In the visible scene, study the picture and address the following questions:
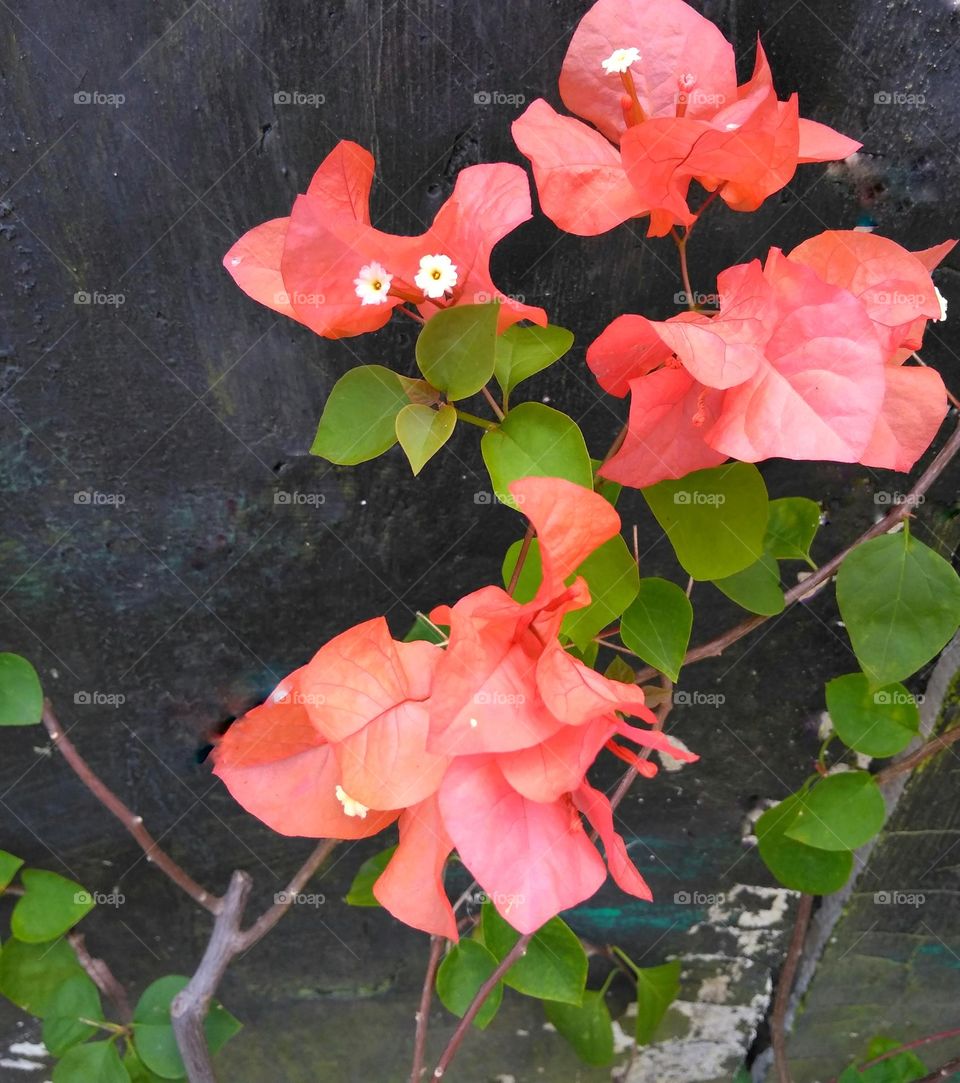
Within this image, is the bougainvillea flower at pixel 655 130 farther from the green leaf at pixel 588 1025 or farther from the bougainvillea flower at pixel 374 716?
the green leaf at pixel 588 1025

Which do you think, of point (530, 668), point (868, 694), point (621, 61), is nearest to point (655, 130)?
point (621, 61)

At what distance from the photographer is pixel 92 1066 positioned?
34.4 inches

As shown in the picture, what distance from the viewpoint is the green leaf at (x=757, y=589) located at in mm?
707

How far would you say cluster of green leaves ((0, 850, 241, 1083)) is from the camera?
91cm

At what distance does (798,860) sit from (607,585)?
0.47m

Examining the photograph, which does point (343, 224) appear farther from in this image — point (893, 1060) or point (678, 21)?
point (893, 1060)

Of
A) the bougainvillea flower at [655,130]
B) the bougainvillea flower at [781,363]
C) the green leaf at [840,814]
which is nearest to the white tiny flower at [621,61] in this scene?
the bougainvillea flower at [655,130]

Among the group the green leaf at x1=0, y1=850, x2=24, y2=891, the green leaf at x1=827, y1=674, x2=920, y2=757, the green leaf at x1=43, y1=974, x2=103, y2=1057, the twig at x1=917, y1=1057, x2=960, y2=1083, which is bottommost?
the twig at x1=917, y1=1057, x2=960, y2=1083

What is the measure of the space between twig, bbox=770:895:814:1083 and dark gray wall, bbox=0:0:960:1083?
0.08m

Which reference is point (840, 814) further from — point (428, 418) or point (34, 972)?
point (34, 972)

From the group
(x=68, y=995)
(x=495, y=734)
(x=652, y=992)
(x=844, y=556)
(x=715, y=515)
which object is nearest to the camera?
(x=495, y=734)

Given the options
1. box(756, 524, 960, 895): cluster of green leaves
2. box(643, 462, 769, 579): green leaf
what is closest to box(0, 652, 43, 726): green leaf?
box(643, 462, 769, 579): green leaf

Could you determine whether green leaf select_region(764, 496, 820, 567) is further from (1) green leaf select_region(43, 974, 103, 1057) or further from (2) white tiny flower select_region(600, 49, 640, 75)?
(1) green leaf select_region(43, 974, 103, 1057)

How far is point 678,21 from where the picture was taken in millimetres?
531
